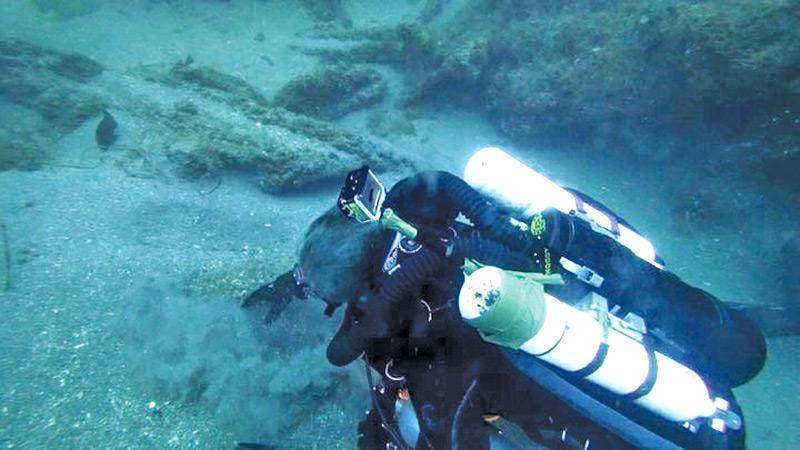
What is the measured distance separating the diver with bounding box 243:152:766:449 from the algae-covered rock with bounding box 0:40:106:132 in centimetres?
706

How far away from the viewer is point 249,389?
4.16 m

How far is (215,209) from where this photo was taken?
6227 millimetres

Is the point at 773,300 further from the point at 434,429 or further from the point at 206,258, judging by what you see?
the point at 206,258

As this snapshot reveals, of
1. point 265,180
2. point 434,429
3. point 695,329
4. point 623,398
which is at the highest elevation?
point 695,329

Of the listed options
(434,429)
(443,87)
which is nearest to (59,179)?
(434,429)

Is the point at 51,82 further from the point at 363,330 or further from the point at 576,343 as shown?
the point at 576,343

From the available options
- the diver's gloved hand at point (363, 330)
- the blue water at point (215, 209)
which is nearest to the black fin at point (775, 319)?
the blue water at point (215, 209)

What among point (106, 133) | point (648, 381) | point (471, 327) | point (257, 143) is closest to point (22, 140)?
point (106, 133)

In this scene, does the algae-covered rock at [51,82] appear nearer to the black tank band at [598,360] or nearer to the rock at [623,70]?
the rock at [623,70]

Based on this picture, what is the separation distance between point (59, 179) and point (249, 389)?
4367 millimetres

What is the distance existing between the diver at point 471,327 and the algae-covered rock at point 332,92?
22.9 feet

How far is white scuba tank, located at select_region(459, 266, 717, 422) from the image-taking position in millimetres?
2104

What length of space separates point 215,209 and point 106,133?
2.47 m

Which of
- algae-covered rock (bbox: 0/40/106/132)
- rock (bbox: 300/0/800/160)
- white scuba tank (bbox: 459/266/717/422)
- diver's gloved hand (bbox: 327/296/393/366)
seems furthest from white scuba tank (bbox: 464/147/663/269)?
algae-covered rock (bbox: 0/40/106/132)
